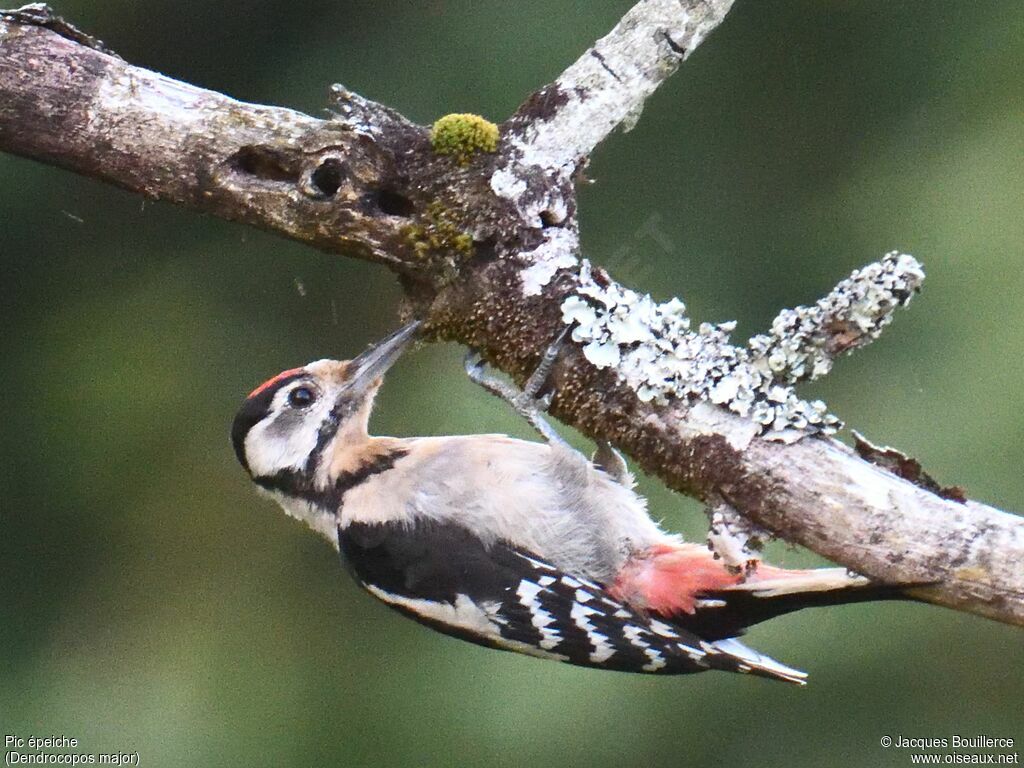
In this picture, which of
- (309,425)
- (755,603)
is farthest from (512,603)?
(309,425)

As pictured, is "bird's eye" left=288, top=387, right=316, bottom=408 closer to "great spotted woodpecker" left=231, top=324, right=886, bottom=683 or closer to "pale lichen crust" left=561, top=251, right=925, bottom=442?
"great spotted woodpecker" left=231, top=324, right=886, bottom=683

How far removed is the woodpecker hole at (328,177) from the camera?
2.44 m

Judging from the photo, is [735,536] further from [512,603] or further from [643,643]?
[512,603]

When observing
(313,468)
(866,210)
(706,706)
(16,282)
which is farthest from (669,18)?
(16,282)

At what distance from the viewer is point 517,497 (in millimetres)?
3008

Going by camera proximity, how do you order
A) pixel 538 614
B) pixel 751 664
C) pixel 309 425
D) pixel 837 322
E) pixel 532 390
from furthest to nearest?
pixel 309 425, pixel 538 614, pixel 751 664, pixel 532 390, pixel 837 322

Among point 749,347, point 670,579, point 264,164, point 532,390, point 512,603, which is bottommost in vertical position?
point 512,603

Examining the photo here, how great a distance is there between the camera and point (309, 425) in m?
3.08

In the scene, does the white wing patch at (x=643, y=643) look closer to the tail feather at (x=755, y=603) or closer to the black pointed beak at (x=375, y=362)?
the tail feather at (x=755, y=603)

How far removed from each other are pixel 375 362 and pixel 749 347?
90 centimetres

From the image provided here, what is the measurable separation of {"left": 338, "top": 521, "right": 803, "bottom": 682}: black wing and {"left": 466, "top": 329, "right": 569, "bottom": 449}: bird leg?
30 centimetres

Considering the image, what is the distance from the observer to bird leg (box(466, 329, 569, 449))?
2480mm

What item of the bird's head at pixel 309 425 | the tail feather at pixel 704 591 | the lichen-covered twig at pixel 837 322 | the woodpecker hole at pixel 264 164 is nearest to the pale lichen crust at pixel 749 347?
the lichen-covered twig at pixel 837 322

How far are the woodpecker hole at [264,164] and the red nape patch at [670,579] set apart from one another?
111 cm
